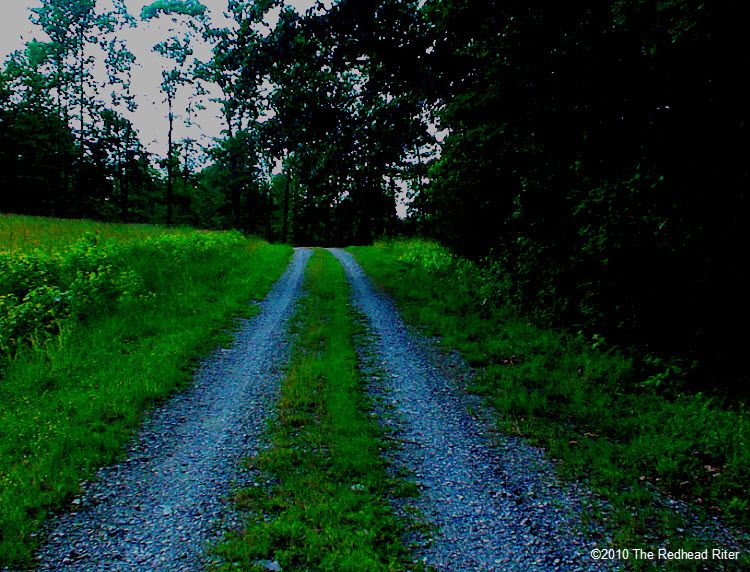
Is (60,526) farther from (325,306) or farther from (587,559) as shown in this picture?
(325,306)

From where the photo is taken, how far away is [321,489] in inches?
154

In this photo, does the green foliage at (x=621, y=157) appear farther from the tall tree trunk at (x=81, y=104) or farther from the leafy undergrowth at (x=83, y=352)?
the tall tree trunk at (x=81, y=104)

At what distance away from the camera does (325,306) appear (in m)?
11.3

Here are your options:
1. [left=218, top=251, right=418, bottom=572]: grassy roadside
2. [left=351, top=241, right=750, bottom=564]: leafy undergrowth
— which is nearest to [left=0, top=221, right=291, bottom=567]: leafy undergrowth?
[left=218, top=251, right=418, bottom=572]: grassy roadside

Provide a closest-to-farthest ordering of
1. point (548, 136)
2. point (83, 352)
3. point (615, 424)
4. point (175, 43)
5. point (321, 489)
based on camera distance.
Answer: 1. point (321, 489)
2. point (615, 424)
3. point (83, 352)
4. point (548, 136)
5. point (175, 43)

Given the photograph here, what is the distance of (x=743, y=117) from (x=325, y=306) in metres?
8.43

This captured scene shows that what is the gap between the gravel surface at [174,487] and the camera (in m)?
3.18

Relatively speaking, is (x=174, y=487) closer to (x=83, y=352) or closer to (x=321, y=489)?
(x=321, y=489)

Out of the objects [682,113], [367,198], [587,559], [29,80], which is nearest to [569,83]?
[682,113]

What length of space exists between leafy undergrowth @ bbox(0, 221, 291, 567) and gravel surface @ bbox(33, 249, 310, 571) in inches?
8.6

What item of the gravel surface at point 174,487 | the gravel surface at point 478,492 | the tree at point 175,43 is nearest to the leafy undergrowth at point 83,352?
the gravel surface at point 174,487

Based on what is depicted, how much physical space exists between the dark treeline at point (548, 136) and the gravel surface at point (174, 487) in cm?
549

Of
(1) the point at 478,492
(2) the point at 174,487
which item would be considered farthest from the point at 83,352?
(1) the point at 478,492

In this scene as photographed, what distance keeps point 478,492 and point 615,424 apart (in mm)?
2190
